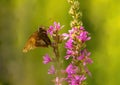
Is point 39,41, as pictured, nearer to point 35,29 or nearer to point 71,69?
point 71,69

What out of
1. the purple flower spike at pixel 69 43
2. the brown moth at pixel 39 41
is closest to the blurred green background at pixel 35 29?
the brown moth at pixel 39 41

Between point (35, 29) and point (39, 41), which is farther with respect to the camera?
point (35, 29)

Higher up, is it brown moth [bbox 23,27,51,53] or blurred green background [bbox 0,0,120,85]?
blurred green background [bbox 0,0,120,85]

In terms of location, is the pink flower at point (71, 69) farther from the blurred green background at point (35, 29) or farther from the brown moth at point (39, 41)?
the blurred green background at point (35, 29)

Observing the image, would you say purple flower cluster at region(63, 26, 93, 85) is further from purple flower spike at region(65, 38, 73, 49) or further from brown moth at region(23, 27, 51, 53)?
brown moth at region(23, 27, 51, 53)

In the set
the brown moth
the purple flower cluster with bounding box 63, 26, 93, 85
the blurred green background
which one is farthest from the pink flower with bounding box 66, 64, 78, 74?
the blurred green background

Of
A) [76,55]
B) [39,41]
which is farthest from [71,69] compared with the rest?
[39,41]
